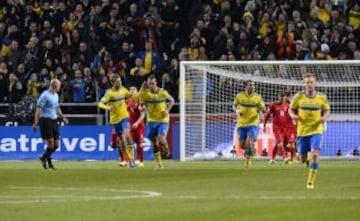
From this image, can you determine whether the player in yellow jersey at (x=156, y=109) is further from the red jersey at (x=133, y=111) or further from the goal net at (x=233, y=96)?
the goal net at (x=233, y=96)

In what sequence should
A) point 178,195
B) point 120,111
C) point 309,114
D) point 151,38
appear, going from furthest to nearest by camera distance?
1. point 151,38
2. point 120,111
3. point 309,114
4. point 178,195

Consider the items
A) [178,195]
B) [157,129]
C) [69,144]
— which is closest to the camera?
[178,195]

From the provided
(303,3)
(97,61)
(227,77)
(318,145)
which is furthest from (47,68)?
(318,145)

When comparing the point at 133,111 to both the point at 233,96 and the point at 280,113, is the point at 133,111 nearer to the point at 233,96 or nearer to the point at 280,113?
the point at 233,96

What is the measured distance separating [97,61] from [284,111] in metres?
6.55

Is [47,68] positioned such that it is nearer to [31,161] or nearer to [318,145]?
[31,161]

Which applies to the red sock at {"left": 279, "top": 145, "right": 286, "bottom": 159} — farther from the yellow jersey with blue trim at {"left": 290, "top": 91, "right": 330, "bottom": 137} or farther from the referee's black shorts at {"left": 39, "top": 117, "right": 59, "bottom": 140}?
the yellow jersey with blue trim at {"left": 290, "top": 91, "right": 330, "bottom": 137}

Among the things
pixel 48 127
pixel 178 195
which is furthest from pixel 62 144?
pixel 178 195

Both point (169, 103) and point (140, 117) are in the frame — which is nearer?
point (169, 103)

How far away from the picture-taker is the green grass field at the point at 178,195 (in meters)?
14.1

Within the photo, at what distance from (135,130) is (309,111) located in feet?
33.1

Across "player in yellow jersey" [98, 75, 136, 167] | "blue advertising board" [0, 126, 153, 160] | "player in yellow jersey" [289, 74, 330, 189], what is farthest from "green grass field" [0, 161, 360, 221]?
"blue advertising board" [0, 126, 153, 160]

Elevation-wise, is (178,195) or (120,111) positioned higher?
(120,111)

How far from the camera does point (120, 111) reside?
94.8ft
